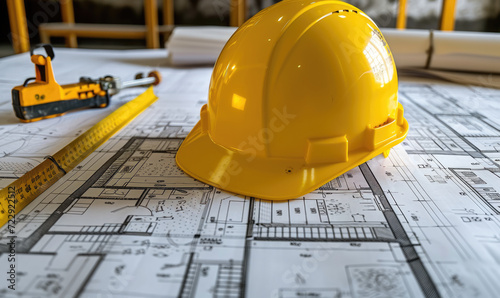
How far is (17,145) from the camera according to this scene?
1.89 m

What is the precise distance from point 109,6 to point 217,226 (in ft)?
17.5

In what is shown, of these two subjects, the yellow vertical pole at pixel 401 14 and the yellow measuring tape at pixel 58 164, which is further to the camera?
the yellow vertical pole at pixel 401 14

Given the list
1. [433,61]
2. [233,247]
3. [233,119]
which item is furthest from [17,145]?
[433,61]

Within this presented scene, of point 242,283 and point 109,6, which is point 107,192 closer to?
point 242,283

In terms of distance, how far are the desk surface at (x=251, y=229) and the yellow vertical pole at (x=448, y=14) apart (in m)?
3.12

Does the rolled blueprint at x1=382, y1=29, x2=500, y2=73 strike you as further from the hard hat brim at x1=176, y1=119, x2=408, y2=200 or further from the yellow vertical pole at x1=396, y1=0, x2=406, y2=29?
the hard hat brim at x1=176, y1=119, x2=408, y2=200

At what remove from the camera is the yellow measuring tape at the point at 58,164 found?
4.44 ft

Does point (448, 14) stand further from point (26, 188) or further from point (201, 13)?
point (26, 188)

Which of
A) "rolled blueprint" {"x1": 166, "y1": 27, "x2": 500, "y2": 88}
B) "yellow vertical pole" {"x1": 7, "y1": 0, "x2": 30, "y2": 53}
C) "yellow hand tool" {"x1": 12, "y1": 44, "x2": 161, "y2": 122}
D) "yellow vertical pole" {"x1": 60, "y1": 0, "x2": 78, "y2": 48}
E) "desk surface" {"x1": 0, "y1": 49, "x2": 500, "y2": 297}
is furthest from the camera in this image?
"yellow vertical pole" {"x1": 60, "y1": 0, "x2": 78, "y2": 48}

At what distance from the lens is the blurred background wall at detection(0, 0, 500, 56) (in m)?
5.17

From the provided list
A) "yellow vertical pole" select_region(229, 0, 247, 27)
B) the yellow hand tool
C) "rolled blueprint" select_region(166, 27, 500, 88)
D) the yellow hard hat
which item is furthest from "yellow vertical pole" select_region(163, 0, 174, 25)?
the yellow hard hat

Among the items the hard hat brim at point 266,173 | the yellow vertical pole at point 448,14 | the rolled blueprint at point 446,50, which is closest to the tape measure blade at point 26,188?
the hard hat brim at point 266,173

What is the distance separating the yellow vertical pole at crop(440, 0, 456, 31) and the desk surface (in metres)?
3.12

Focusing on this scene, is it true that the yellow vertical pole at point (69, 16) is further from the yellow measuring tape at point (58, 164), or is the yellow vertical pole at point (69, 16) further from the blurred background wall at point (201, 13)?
the yellow measuring tape at point (58, 164)
